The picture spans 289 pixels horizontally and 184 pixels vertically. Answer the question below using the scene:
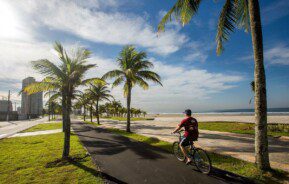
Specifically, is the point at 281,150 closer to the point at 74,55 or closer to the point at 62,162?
the point at 62,162

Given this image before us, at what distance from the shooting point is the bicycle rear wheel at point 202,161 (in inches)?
211

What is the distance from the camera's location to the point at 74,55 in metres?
8.69

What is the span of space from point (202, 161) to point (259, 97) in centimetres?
→ 276

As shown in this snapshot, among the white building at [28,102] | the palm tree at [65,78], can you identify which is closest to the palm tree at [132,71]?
the palm tree at [65,78]

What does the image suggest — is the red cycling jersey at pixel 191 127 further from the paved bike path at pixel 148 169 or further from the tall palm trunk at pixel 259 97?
the tall palm trunk at pixel 259 97

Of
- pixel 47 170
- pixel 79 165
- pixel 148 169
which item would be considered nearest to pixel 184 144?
pixel 148 169

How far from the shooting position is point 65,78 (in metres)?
8.23

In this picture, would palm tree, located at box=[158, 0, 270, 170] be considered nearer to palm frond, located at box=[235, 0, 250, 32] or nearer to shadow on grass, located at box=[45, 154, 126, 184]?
palm frond, located at box=[235, 0, 250, 32]

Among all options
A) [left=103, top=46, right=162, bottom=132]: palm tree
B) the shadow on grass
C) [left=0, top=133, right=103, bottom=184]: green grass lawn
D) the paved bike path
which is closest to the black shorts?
the paved bike path

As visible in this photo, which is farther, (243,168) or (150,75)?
(150,75)

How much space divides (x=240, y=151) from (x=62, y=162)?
7.78 m

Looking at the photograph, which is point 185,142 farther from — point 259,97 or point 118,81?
point 118,81

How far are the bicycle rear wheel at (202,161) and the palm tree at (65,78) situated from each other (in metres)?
5.57

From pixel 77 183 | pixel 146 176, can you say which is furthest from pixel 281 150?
pixel 77 183
